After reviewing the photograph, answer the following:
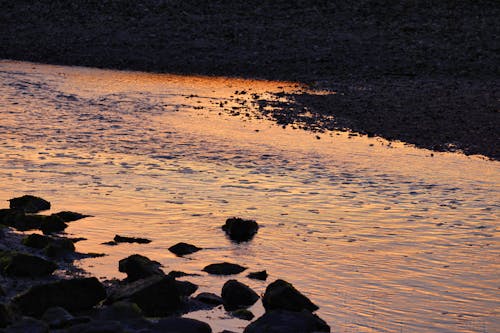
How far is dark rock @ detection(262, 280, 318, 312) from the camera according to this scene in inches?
505

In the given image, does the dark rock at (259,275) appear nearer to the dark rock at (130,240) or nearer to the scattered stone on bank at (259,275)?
the scattered stone on bank at (259,275)

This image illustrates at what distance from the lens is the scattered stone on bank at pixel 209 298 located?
1332cm

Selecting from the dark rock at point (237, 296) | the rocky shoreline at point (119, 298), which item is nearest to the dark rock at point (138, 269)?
the rocky shoreline at point (119, 298)

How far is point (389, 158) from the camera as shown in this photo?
25234 mm

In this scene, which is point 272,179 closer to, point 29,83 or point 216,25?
point 29,83

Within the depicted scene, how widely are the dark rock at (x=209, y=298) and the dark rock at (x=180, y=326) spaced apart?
66.9 inches

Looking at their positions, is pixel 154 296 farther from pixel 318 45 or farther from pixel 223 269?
pixel 318 45

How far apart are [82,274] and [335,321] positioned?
4.20m

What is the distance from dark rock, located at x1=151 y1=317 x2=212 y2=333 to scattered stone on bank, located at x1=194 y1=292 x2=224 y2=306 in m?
1.70

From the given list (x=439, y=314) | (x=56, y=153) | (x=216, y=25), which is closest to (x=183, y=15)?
(x=216, y=25)

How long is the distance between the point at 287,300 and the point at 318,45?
37574mm

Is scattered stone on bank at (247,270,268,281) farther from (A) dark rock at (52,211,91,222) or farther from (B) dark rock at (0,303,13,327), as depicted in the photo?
(A) dark rock at (52,211,91,222)

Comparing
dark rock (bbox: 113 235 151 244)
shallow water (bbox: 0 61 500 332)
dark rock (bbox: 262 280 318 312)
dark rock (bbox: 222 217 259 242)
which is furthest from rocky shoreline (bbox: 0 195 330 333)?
dark rock (bbox: 222 217 259 242)

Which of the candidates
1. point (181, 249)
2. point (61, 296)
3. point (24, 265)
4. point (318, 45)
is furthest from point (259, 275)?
point (318, 45)
